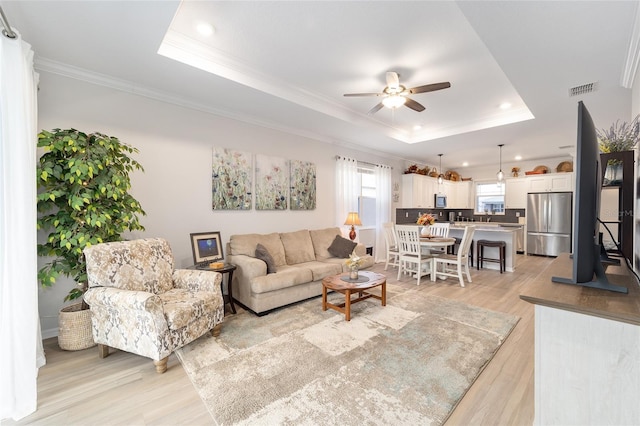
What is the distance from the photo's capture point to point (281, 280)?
3246 millimetres

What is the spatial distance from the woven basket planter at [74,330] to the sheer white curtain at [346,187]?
12.9 feet

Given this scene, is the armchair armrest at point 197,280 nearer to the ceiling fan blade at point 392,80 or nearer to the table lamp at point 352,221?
the ceiling fan blade at point 392,80

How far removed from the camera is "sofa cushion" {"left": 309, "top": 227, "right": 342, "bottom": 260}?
448 cm

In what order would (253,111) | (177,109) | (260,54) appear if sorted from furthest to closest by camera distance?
(253,111), (177,109), (260,54)

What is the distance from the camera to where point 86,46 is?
→ 241 cm

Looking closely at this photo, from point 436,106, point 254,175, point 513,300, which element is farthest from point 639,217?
point 254,175

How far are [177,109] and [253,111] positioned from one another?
967 mm

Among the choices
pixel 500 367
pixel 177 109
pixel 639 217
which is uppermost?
pixel 177 109

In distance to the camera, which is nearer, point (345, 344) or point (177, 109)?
point (345, 344)

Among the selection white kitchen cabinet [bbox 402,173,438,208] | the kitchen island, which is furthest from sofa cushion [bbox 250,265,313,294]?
white kitchen cabinet [bbox 402,173,438,208]

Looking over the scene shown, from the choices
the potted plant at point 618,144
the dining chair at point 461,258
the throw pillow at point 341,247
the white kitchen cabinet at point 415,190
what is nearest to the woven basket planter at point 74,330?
the throw pillow at point 341,247

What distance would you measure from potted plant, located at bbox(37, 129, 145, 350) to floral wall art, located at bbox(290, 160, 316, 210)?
8.33 ft

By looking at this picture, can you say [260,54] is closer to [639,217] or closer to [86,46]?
[86,46]

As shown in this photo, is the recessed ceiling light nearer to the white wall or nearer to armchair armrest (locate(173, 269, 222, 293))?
the white wall
